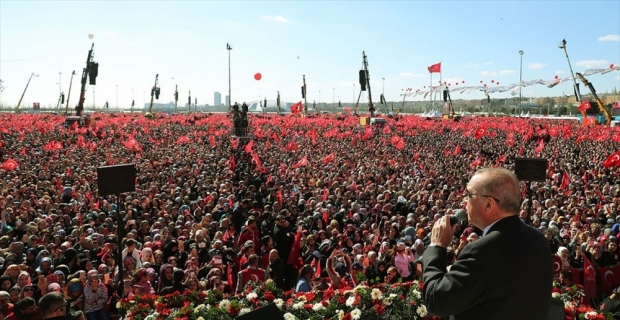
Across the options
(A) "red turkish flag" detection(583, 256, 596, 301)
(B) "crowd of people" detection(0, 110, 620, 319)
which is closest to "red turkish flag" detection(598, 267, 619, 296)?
(B) "crowd of people" detection(0, 110, 620, 319)

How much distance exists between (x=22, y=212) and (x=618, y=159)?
15.9 meters

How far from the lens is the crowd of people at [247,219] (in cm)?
709

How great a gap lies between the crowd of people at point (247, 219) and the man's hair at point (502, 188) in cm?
400

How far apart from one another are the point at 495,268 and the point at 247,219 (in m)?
9.32

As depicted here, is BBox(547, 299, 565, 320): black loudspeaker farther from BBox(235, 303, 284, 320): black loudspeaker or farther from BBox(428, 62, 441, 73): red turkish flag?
BBox(428, 62, 441, 73): red turkish flag

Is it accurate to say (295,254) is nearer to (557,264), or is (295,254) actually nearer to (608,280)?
(557,264)

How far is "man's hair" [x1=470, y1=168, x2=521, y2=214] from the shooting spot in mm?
2414

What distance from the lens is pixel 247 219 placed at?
11344 mm

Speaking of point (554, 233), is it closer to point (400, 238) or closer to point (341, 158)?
point (400, 238)

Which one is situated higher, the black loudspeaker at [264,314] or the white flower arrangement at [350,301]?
the black loudspeaker at [264,314]

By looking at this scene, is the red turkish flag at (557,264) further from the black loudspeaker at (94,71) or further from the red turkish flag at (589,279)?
the black loudspeaker at (94,71)

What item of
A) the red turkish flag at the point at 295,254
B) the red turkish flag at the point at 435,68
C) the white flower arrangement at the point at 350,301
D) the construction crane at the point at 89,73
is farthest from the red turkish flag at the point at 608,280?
the red turkish flag at the point at 435,68

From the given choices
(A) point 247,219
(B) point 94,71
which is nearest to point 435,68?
(B) point 94,71

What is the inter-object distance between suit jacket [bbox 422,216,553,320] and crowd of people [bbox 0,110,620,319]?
3897 millimetres
